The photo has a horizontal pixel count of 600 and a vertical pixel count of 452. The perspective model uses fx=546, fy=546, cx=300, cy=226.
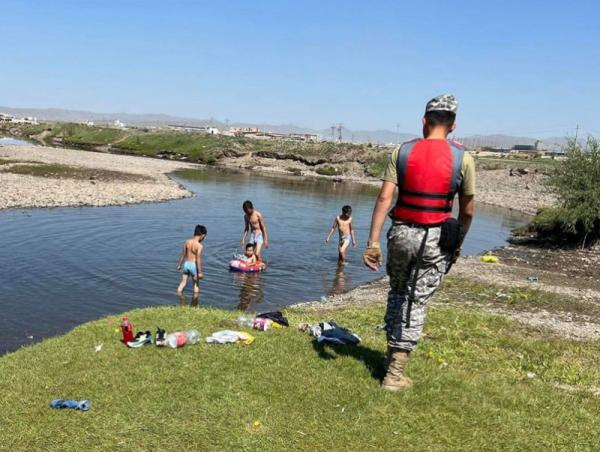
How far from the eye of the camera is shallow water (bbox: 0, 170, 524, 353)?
1686 cm

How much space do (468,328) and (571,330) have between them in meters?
3.54

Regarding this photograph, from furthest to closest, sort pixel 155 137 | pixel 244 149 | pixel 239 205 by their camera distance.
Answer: pixel 155 137 < pixel 244 149 < pixel 239 205

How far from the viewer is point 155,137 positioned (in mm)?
136625

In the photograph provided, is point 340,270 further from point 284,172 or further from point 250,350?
point 284,172

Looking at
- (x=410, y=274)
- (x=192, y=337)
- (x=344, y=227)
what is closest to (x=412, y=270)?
(x=410, y=274)

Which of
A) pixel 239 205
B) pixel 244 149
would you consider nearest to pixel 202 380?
pixel 239 205

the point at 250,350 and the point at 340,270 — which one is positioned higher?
the point at 250,350

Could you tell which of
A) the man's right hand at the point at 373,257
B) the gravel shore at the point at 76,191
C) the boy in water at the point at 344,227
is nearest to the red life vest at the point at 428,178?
the man's right hand at the point at 373,257

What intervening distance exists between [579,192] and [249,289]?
22.3 metres

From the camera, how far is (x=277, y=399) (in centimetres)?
757

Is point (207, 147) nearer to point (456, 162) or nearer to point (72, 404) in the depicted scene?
point (72, 404)

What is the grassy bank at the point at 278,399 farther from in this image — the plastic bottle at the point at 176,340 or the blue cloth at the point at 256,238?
the blue cloth at the point at 256,238

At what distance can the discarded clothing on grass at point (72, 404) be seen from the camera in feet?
24.3

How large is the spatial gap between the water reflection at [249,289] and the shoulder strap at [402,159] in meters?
11.3
